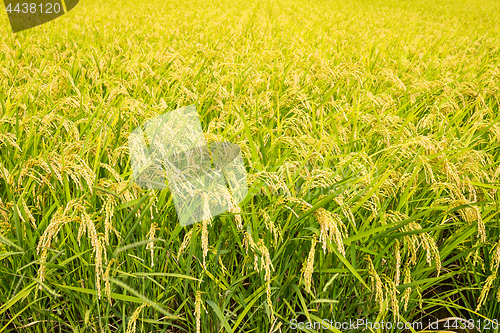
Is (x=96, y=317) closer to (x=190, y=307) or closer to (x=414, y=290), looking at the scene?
(x=190, y=307)

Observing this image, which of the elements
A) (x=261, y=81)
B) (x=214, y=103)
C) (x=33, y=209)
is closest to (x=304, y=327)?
(x=33, y=209)

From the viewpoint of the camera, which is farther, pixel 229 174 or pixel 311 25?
pixel 311 25

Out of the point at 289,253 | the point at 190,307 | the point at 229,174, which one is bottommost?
the point at 190,307

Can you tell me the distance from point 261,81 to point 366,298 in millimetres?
1849

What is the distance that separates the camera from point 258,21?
752cm

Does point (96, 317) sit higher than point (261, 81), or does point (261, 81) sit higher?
point (261, 81)

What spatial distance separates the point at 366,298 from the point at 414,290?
0.21 metres

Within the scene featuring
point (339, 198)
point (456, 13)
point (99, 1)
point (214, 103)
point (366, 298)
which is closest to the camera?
point (339, 198)

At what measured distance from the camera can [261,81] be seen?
2.99 metres

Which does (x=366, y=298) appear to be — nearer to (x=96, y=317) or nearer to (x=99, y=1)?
(x=96, y=317)

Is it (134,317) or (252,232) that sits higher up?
(252,232)

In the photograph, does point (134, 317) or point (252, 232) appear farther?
point (252, 232)

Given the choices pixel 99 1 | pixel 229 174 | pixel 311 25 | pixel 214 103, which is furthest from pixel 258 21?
pixel 229 174

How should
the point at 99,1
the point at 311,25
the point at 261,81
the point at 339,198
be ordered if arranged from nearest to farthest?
the point at 339,198 < the point at 261,81 < the point at 311,25 < the point at 99,1
